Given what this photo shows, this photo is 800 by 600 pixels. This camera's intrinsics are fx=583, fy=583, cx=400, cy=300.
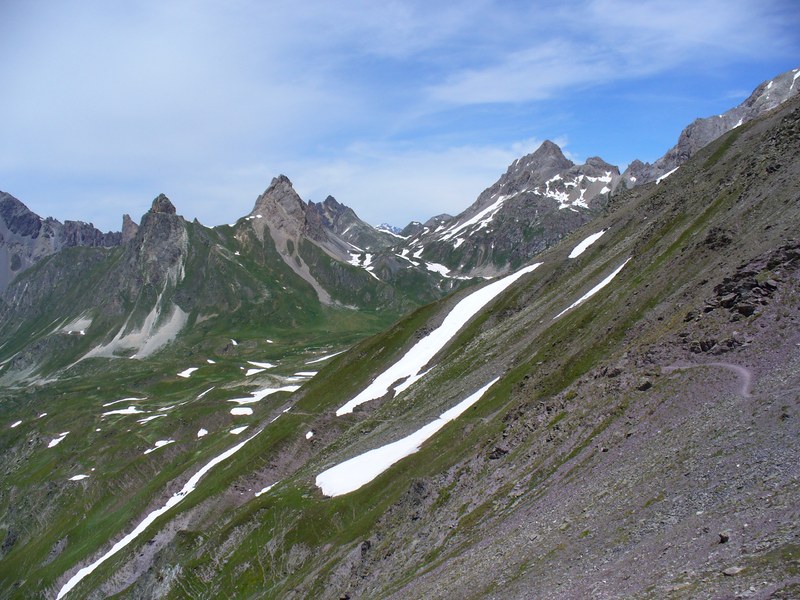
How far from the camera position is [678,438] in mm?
29906

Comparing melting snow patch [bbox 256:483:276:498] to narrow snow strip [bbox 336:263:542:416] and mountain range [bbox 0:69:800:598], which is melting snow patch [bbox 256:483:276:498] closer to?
mountain range [bbox 0:69:800:598]

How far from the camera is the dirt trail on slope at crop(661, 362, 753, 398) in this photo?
30.5 m

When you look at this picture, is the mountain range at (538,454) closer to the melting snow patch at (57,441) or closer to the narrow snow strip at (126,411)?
the melting snow patch at (57,441)

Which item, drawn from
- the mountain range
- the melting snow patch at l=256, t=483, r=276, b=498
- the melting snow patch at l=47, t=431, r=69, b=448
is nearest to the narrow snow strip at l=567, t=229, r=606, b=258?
the mountain range

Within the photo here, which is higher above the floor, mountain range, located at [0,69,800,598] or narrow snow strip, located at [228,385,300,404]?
narrow snow strip, located at [228,385,300,404]

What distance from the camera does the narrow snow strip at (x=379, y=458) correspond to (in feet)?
207

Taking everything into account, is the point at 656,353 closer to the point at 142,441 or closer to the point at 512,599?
the point at 512,599

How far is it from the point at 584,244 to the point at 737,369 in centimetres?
7970

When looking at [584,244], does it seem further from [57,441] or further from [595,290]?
[57,441]

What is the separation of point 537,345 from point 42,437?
6656 inches

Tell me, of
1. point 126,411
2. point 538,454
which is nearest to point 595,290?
point 538,454

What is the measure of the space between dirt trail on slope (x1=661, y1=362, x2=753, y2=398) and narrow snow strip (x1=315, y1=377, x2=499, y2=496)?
29.3 m

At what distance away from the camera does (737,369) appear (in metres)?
32.7

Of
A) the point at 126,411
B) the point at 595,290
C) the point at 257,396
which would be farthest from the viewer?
the point at 126,411
